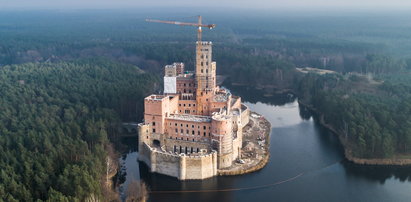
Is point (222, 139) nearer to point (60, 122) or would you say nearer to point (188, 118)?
point (188, 118)

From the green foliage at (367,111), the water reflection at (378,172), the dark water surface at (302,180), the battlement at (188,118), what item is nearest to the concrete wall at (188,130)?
the battlement at (188,118)

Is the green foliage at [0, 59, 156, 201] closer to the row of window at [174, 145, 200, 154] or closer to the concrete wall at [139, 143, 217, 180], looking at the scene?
the concrete wall at [139, 143, 217, 180]

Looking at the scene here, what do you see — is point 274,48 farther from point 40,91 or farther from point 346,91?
point 40,91

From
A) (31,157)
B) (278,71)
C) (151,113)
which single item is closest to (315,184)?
(151,113)

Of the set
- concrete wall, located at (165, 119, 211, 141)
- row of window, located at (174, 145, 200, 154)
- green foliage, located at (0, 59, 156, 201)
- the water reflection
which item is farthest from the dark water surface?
green foliage, located at (0, 59, 156, 201)

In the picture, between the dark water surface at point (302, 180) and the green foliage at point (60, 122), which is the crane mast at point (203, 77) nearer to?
the dark water surface at point (302, 180)

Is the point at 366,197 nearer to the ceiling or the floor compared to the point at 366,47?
nearer to the floor
